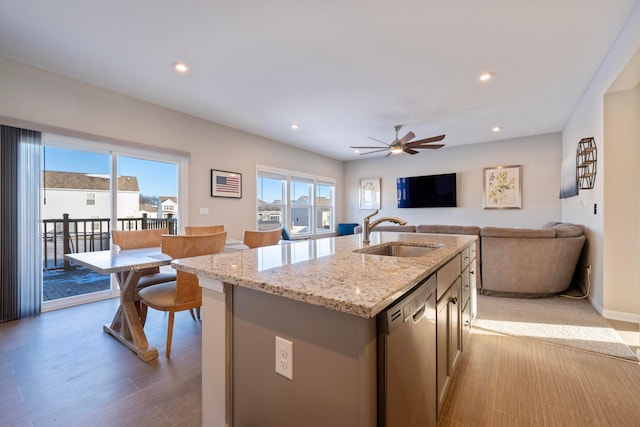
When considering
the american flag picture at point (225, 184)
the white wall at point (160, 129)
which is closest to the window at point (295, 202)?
the white wall at point (160, 129)

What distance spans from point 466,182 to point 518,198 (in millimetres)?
1007

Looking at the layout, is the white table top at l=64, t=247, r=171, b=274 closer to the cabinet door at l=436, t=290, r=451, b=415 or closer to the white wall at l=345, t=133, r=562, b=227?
the cabinet door at l=436, t=290, r=451, b=415

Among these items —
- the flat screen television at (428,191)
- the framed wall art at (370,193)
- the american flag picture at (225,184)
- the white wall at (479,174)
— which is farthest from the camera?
the framed wall art at (370,193)

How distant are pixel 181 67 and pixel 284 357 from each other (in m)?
3.00

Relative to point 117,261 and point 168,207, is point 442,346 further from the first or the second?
point 168,207

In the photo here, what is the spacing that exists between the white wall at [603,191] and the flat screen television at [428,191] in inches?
105

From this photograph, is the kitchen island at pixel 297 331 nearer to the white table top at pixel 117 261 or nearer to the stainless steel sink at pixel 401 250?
the stainless steel sink at pixel 401 250

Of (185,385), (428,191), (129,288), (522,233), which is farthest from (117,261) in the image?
(428,191)

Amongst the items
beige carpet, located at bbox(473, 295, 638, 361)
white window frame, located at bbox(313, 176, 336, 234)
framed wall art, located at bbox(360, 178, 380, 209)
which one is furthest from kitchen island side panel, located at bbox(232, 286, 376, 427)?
framed wall art, located at bbox(360, 178, 380, 209)

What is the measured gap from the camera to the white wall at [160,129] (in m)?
2.79

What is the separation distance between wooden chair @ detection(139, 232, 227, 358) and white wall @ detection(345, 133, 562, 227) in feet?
18.3

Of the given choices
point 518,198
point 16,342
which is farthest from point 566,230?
point 16,342

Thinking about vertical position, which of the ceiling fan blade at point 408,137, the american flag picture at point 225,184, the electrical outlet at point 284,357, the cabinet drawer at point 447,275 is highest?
the ceiling fan blade at point 408,137

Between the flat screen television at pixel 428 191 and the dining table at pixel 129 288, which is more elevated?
the flat screen television at pixel 428 191
